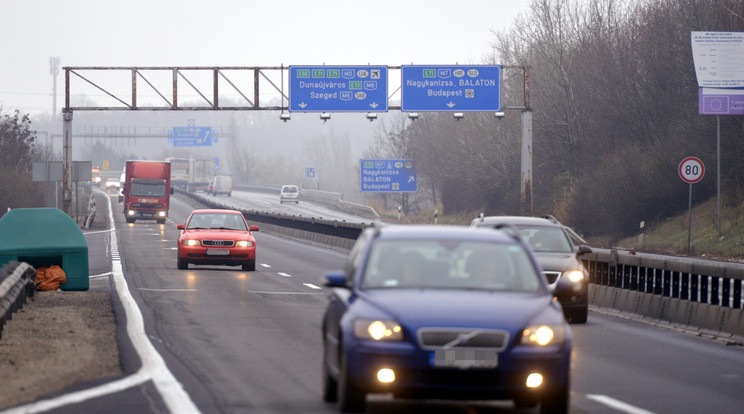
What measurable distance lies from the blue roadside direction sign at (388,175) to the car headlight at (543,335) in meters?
65.1

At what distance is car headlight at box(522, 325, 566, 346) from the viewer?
782 centimetres

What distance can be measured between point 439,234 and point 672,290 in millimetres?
8460

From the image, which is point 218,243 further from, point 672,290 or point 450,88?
point 450,88

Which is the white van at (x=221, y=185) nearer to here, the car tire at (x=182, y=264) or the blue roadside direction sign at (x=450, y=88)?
the blue roadside direction sign at (x=450, y=88)

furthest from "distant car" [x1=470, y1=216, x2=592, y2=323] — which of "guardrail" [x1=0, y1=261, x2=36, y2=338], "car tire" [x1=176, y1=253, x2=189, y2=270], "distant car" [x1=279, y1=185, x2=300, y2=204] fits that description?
"distant car" [x1=279, y1=185, x2=300, y2=204]

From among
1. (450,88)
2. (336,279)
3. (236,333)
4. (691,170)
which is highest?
(450,88)

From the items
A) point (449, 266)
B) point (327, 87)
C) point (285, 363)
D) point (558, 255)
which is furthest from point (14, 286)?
point (327, 87)

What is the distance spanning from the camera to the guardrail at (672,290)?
583 inches

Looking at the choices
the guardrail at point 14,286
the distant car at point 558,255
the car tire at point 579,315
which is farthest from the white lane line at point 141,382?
the car tire at point 579,315

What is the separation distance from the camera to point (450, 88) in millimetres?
48031

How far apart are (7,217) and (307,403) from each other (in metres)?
11.5


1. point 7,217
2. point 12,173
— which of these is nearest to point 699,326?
point 7,217

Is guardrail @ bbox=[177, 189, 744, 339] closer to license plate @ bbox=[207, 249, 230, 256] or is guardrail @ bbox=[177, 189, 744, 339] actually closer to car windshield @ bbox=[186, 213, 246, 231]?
license plate @ bbox=[207, 249, 230, 256]

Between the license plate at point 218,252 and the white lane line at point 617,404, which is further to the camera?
the license plate at point 218,252
